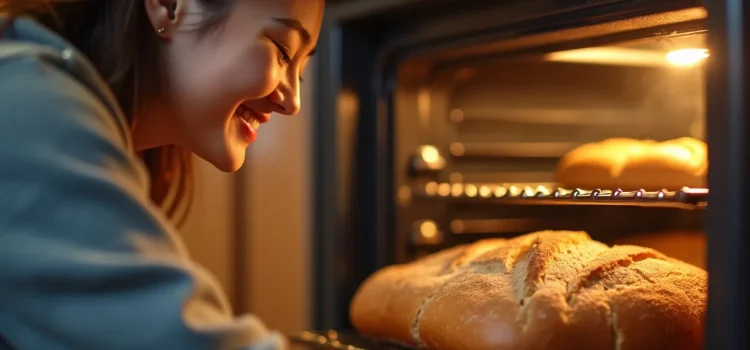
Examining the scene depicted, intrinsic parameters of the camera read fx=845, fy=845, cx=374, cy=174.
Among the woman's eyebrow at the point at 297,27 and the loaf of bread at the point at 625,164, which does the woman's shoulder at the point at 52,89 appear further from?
the loaf of bread at the point at 625,164

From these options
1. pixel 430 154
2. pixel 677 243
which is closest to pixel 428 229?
pixel 430 154

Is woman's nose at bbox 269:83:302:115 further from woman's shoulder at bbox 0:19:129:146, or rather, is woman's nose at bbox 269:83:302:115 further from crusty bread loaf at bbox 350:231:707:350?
crusty bread loaf at bbox 350:231:707:350

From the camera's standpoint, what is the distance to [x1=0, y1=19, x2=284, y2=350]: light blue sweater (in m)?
0.55

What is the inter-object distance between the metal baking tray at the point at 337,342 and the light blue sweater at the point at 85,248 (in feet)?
1.31

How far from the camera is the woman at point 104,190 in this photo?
0.55 meters

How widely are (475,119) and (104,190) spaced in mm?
723

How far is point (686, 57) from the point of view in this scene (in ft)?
2.82

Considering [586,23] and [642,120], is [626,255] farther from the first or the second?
[642,120]

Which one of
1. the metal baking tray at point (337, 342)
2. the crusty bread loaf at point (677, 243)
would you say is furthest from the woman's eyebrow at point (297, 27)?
the crusty bread loaf at point (677, 243)

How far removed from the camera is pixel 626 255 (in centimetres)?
86

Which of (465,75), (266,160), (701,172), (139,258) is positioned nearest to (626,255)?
(701,172)

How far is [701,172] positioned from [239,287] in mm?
913

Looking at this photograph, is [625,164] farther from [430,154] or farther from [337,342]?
[337,342]

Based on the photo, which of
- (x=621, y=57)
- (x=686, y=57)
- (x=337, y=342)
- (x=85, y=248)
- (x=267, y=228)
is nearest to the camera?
(x=85, y=248)
